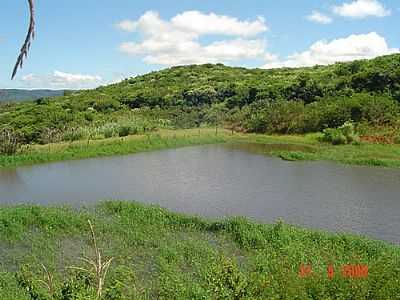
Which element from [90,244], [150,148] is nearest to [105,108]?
[150,148]

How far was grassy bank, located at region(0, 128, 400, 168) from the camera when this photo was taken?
24500mm

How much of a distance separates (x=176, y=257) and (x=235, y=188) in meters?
8.08

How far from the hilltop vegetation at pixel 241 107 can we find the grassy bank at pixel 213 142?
2.08 m

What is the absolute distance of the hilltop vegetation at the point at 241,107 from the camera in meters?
33.5

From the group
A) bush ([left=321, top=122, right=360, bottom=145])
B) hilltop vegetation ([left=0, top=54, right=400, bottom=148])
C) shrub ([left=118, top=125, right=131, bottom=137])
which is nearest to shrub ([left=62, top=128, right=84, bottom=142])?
hilltop vegetation ([left=0, top=54, right=400, bottom=148])

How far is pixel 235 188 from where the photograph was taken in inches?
730

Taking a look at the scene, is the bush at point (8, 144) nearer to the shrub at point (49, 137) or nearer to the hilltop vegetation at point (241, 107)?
the hilltop vegetation at point (241, 107)

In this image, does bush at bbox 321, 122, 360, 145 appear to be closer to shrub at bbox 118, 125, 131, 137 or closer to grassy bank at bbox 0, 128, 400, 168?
grassy bank at bbox 0, 128, 400, 168

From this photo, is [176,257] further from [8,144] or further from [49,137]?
[49,137]

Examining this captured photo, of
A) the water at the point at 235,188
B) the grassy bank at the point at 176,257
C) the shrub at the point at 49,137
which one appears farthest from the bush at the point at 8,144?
Result: the grassy bank at the point at 176,257

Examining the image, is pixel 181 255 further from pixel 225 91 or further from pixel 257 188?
pixel 225 91

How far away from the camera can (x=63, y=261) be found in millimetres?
10805

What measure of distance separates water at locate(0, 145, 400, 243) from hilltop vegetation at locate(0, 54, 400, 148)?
9.94m

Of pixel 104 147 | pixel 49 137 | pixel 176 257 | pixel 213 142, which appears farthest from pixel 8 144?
pixel 176 257
